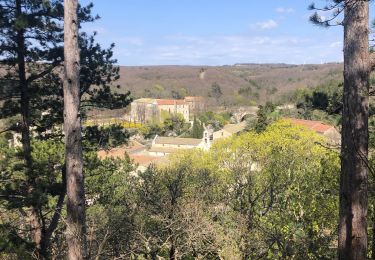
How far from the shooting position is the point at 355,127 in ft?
15.3

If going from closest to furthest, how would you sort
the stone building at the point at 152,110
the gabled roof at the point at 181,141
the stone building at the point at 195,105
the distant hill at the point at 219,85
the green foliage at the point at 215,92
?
the gabled roof at the point at 181,141, the stone building at the point at 152,110, the stone building at the point at 195,105, the distant hill at the point at 219,85, the green foliage at the point at 215,92

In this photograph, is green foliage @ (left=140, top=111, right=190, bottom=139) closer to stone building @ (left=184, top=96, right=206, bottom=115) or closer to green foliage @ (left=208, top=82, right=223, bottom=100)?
stone building @ (left=184, top=96, right=206, bottom=115)

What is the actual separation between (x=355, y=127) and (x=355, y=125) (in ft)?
0.08

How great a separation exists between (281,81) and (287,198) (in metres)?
153

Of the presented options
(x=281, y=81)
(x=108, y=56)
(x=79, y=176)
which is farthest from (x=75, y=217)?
(x=281, y=81)

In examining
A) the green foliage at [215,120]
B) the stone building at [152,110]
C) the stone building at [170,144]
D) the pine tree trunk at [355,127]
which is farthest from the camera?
the stone building at [152,110]

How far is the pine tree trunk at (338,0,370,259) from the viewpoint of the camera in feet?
15.1

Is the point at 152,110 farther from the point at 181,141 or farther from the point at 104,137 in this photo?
the point at 104,137

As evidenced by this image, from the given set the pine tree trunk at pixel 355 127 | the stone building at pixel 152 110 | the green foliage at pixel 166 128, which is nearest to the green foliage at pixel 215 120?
the green foliage at pixel 166 128

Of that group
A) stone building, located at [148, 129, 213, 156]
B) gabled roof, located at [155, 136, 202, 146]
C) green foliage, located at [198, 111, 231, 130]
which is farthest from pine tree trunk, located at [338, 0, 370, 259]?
green foliage, located at [198, 111, 231, 130]

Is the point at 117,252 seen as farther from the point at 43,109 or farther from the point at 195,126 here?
the point at 195,126

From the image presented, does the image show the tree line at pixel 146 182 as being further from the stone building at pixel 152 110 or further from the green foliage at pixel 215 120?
the stone building at pixel 152 110

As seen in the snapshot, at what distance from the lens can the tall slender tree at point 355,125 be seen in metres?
4.59

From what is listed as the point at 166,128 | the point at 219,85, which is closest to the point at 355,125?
the point at 166,128
